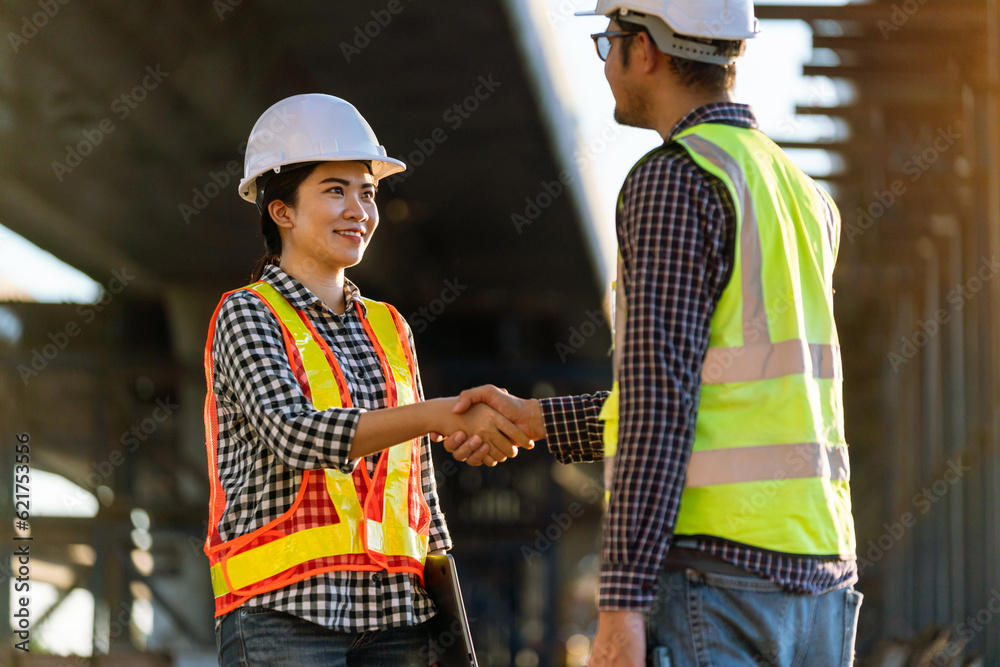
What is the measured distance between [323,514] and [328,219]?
0.85m

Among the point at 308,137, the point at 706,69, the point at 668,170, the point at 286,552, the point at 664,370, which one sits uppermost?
the point at 308,137

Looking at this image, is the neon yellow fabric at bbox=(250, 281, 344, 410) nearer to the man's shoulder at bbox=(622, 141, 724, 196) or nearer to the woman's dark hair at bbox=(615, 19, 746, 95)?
the man's shoulder at bbox=(622, 141, 724, 196)

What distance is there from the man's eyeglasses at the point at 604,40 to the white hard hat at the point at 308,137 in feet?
2.38

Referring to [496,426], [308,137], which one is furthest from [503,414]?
[308,137]

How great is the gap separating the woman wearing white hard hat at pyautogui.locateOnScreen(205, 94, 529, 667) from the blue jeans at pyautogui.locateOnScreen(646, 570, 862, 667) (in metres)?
0.85

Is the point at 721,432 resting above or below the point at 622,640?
above

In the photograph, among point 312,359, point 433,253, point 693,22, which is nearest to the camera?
point 693,22

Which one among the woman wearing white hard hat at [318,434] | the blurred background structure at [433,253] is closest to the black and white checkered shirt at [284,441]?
the woman wearing white hard hat at [318,434]

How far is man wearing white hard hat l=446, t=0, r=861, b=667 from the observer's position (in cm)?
235

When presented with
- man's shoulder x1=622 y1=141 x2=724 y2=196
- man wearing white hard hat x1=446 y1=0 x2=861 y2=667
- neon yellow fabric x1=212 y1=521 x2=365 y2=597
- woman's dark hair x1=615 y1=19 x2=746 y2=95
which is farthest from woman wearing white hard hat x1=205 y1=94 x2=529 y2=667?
woman's dark hair x1=615 y1=19 x2=746 y2=95

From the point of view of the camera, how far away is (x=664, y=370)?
236 cm

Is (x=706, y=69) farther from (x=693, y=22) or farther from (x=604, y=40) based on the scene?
(x=604, y=40)

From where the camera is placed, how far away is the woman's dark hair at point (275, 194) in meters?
3.33

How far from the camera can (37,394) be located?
55.4ft
